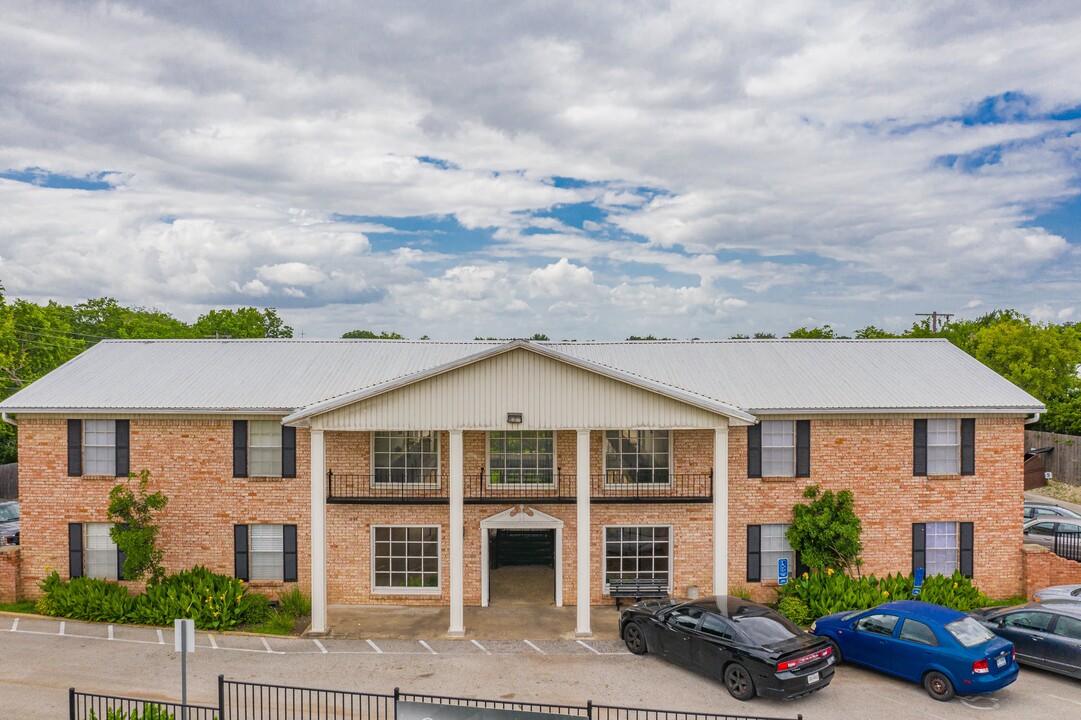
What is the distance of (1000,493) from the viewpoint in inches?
752

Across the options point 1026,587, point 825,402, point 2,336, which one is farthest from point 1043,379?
point 2,336

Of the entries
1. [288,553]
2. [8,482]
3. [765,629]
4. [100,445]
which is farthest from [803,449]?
[8,482]

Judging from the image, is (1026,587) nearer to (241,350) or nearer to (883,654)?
(883,654)

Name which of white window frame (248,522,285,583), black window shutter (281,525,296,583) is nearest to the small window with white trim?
black window shutter (281,525,296,583)

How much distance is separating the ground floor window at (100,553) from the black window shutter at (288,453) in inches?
199

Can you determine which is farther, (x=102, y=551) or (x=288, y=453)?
(x=102, y=551)

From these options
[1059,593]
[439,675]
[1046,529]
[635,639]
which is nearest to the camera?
[439,675]

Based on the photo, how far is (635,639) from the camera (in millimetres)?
15555

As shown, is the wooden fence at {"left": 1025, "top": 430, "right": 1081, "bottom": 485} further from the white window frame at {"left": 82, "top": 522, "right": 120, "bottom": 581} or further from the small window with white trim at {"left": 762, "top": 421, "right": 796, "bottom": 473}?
the white window frame at {"left": 82, "top": 522, "right": 120, "bottom": 581}

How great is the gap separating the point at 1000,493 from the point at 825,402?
5.46 metres

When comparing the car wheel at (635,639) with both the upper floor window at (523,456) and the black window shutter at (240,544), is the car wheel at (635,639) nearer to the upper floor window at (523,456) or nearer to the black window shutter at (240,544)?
the upper floor window at (523,456)

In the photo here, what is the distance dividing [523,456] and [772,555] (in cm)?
711

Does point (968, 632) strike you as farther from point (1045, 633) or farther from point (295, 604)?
point (295, 604)

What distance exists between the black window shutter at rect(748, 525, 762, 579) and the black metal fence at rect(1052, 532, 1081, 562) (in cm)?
910
